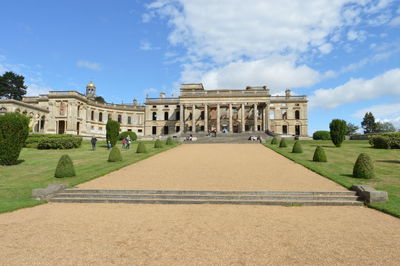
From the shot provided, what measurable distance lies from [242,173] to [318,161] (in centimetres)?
674

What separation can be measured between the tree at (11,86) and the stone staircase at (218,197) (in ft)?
237

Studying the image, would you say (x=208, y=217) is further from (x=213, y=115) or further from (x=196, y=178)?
(x=213, y=115)

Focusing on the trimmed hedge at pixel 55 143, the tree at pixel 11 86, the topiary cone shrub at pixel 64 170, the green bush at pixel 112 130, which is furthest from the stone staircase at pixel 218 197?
the tree at pixel 11 86

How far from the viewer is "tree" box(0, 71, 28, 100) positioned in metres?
64.5

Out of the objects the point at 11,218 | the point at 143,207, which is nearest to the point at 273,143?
the point at 143,207

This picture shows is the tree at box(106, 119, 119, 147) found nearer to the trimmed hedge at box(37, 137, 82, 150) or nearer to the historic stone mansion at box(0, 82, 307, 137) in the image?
the trimmed hedge at box(37, 137, 82, 150)

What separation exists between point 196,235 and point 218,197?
3.46 m

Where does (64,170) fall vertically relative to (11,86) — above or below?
below

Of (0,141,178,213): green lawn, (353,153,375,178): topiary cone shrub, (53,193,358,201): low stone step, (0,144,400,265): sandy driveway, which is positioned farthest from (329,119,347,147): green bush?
(0,141,178,213): green lawn

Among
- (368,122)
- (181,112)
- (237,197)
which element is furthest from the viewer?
(368,122)

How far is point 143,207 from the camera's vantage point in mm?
8766

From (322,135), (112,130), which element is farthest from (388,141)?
(112,130)

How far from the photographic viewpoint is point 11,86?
217 feet

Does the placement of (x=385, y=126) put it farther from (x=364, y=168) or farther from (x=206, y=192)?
(x=206, y=192)
